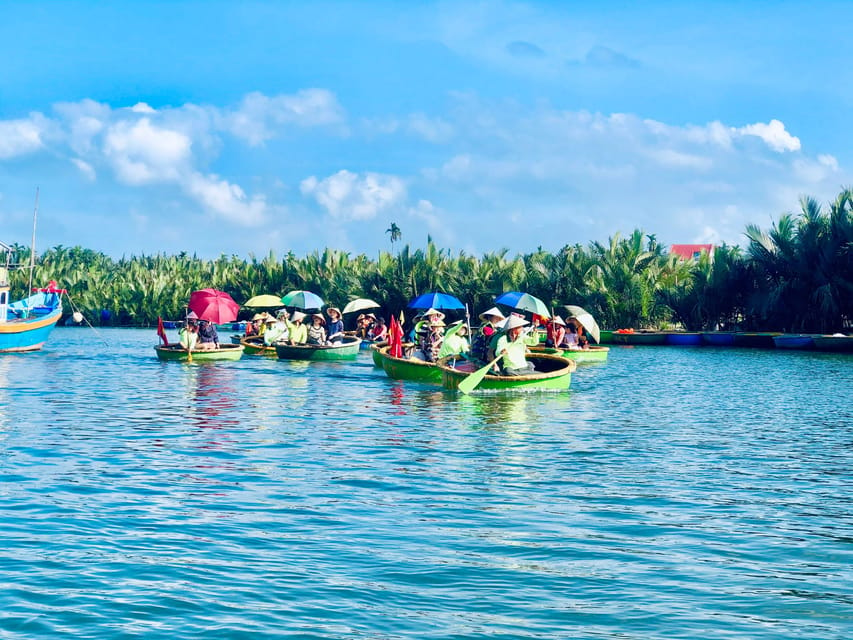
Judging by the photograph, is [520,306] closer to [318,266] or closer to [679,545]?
[679,545]

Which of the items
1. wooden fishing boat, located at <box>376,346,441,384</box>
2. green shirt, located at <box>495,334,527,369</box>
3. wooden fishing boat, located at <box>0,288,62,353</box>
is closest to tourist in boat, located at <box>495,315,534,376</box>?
green shirt, located at <box>495,334,527,369</box>

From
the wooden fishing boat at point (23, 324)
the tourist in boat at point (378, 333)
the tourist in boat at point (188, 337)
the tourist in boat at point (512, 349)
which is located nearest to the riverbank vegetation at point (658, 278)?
the tourist in boat at point (378, 333)

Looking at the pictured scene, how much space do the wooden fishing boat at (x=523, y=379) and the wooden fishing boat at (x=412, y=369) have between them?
563mm

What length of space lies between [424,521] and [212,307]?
80.8 ft

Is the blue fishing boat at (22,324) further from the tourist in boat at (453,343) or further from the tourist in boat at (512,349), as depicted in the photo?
the tourist in boat at (512,349)

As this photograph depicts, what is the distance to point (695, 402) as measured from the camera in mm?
23250

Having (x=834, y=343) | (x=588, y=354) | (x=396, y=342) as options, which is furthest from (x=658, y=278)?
(x=396, y=342)

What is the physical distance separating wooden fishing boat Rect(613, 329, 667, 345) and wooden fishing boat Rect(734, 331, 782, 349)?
3387 mm

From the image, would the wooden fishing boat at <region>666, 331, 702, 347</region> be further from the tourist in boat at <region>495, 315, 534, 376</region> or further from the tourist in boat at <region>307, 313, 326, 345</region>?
the tourist in boat at <region>495, 315, 534, 376</region>

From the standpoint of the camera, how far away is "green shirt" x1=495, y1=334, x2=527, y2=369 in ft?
74.6

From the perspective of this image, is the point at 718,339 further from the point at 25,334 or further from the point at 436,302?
the point at 25,334

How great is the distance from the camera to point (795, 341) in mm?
44906

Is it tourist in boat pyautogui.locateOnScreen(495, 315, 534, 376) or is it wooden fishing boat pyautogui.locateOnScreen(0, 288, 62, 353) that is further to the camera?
wooden fishing boat pyautogui.locateOnScreen(0, 288, 62, 353)

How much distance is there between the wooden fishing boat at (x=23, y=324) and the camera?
1556 inches
